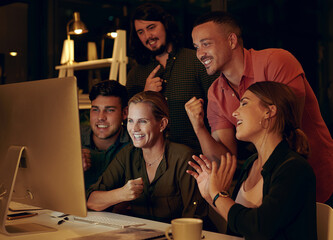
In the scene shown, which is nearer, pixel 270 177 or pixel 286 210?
pixel 286 210

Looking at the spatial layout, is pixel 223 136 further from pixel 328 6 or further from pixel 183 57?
pixel 328 6

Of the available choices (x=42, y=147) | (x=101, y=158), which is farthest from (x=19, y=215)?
(x=101, y=158)

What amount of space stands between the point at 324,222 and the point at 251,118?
41 centimetres

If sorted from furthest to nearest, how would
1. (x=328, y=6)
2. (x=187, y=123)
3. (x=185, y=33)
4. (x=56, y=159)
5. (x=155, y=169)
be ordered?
(x=185, y=33) → (x=328, y=6) → (x=187, y=123) → (x=155, y=169) → (x=56, y=159)

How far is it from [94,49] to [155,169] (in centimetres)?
241

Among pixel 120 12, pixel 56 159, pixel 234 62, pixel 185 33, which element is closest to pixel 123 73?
pixel 185 33

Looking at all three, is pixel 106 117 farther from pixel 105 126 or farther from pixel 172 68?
pixel 172 68

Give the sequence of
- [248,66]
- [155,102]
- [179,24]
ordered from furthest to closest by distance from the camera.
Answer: [179,24] < [155,102] < [248,66]

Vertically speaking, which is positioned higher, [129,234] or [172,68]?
[172,68]

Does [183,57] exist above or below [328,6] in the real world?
below

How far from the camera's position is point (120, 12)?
4.82 metres

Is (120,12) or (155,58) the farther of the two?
(120,12)

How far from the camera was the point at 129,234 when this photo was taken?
150 cm

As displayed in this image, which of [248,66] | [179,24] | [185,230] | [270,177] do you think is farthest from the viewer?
[179,24]
